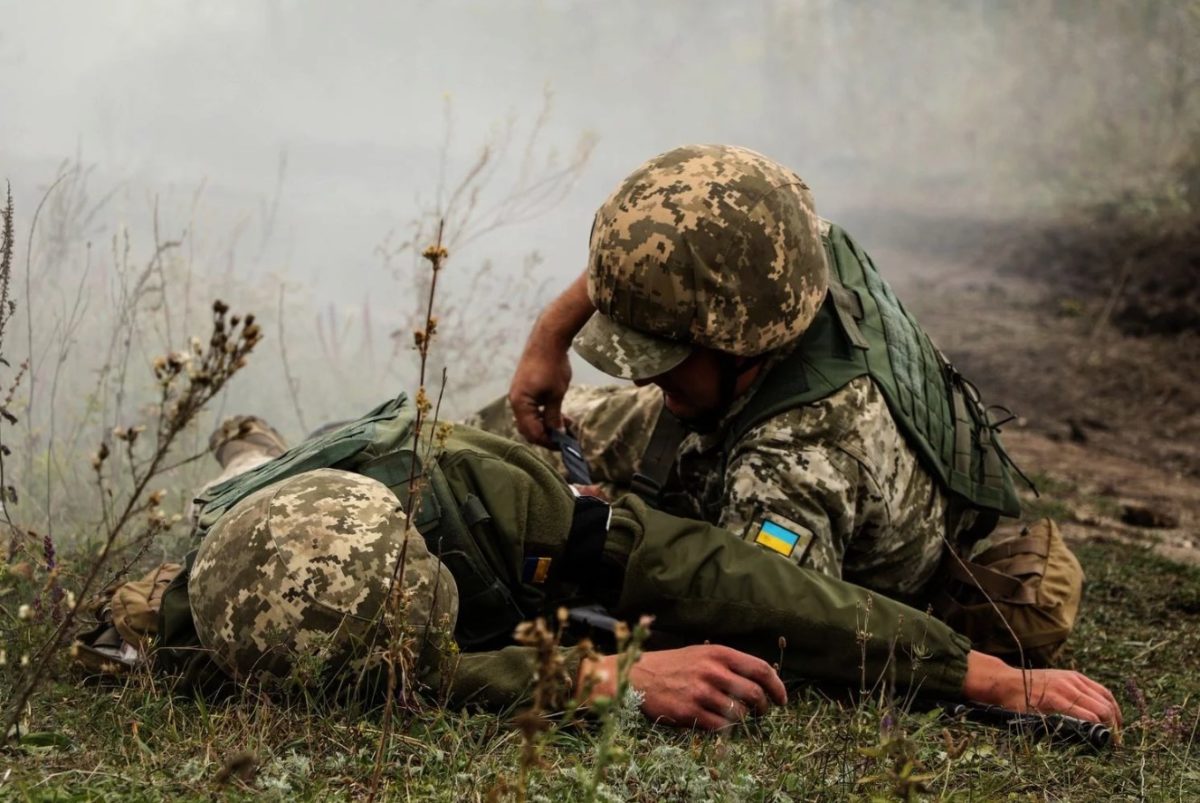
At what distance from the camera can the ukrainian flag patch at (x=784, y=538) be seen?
9.93 feet

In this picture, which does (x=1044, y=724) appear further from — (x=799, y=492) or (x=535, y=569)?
(x=535, y=569)

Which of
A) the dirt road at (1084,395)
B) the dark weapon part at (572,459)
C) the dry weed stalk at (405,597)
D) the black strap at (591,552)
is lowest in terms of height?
the dirt road at (1084,395)

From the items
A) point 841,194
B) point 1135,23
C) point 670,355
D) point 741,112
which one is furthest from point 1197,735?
point 741,112

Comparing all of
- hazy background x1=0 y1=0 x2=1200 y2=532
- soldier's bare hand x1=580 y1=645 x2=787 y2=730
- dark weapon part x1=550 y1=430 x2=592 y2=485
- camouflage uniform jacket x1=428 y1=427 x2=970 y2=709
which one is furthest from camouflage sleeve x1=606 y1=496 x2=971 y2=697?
hazy background x1=0 y1=0 x2=1200 y2=532

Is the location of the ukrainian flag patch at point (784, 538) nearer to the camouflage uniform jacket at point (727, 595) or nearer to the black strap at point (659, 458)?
the camouflage uniform jacket at point (727, 595)

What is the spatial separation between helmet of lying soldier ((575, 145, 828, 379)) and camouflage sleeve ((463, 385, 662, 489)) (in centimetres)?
77

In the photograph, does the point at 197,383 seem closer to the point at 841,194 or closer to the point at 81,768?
the point at 81,768

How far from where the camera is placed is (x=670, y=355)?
129 inches

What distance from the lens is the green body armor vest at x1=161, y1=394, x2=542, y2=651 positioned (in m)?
2.76

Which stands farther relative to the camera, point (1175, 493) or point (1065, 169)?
point (1065, 169)

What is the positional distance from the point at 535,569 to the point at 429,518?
32 centimetres

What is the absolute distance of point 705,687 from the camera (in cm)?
257

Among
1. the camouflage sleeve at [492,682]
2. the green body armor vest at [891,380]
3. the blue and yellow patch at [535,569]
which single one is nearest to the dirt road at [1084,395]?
the green body armor vest at [891,380]

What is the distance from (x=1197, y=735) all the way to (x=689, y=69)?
763 inches
